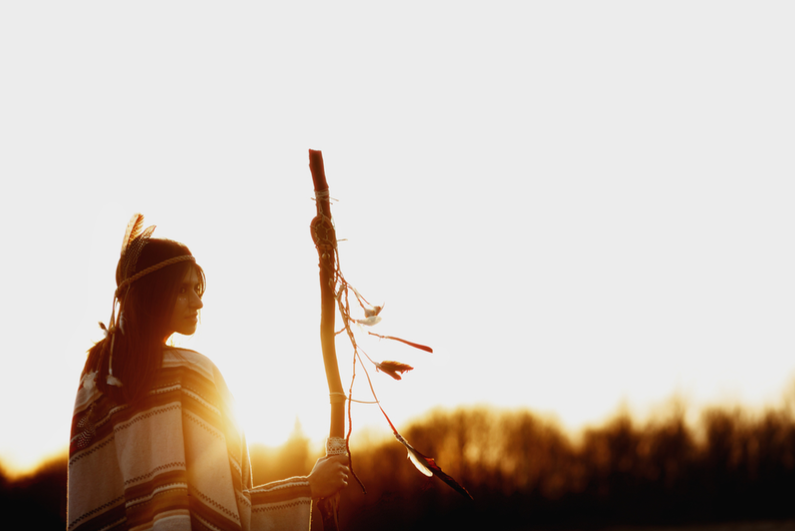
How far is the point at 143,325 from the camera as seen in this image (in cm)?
234

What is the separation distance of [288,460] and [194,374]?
60.7 ft

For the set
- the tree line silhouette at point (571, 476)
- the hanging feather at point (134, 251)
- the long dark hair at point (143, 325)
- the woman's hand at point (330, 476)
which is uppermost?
the hanging feather at point (134, 251)

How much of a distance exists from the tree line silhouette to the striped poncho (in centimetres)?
1959

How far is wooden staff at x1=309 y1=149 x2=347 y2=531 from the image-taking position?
2.39 meters

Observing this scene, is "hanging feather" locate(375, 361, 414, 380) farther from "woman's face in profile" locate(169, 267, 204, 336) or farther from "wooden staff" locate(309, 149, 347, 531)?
"woman's face in profile" locate(169, 267, 204, 336)

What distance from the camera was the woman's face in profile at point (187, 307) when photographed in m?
2.41

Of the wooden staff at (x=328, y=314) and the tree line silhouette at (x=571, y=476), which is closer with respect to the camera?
the wooden staff at (x=328, y=314)

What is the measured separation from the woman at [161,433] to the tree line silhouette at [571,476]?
1966cm

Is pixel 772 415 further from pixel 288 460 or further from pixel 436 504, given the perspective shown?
pixel 288 460

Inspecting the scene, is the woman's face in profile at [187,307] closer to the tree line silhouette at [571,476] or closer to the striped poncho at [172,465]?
the striped poncho at [172,465]

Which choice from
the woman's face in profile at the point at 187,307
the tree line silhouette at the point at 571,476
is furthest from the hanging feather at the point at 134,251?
the tree line silhouette at the point at 571,476

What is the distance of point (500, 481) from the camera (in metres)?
24.0

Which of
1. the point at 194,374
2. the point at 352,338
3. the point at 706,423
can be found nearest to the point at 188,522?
the point at 194,374

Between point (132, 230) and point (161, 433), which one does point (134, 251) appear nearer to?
point (132, 230)
